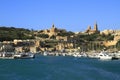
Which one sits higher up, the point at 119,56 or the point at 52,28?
the point at 52,28

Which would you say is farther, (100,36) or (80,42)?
(100,36)

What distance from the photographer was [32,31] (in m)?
197

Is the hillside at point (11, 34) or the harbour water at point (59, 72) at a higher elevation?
the hillside at point (11, 34)

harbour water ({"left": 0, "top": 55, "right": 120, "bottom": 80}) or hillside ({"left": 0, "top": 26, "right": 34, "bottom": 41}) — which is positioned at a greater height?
hillside ({"left": 0, "top": 26, "right": 34, "bottom": 41})

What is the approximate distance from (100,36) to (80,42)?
48.6ft

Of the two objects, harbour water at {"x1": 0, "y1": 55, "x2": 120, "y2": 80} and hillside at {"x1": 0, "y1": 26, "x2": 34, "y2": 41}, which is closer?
harbour water at {"x1": 0, "y1": 55, "x2": 120, "y2": 80}

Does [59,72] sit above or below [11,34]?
below

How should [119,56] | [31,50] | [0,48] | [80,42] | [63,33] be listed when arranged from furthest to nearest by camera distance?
[63,33] → [80,42] → [31,50] → [0,48] → [119,56]

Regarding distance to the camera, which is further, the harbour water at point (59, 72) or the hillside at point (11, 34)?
the hillside at point (11, 34)

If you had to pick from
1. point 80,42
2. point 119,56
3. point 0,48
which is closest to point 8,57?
point 119,56

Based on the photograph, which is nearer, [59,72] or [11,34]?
[59,72]

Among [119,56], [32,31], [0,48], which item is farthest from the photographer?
[32,31]

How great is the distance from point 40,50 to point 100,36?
101 feet

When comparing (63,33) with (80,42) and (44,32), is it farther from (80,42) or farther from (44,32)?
(80,42)
